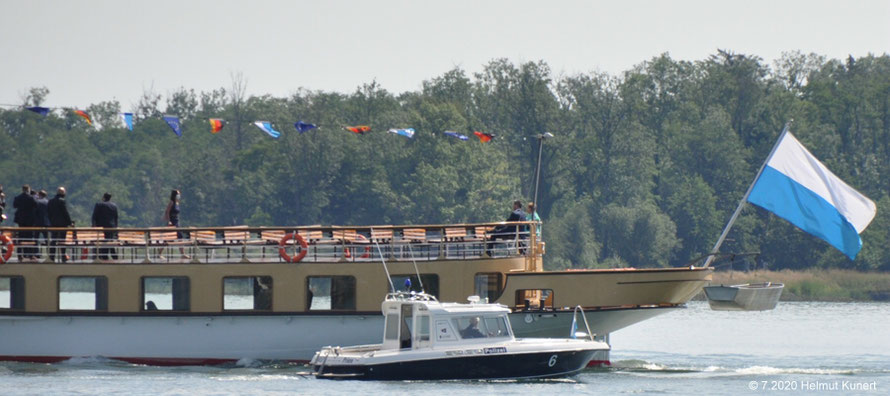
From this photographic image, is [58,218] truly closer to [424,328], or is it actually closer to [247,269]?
[247,269]

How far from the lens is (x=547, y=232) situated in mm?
85812

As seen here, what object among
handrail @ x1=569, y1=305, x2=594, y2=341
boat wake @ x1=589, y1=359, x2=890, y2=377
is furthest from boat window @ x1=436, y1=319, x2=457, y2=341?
boat wake @ x1=589, y1=359, x2=890, y2=377

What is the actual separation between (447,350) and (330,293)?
4.55m

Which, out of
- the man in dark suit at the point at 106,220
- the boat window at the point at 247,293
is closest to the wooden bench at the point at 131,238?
the man in dark suit at the point at 106,220

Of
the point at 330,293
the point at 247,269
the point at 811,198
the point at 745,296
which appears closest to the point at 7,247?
the point at 247,269

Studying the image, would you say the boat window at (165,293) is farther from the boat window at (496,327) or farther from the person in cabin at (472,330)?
the boat window at (496,327)

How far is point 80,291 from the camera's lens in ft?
110

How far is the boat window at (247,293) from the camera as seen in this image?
32.6m

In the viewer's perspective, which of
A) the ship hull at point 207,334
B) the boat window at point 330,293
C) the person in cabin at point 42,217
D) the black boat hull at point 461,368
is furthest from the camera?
the person in cabin at point 42,217

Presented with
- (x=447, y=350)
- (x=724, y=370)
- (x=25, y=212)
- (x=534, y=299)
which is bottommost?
(x=724, y=370)

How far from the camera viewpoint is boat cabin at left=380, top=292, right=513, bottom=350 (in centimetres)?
2908

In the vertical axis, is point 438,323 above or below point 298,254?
below

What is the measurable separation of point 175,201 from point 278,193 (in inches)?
2398

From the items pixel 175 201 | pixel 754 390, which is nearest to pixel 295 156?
pixel 175 201
